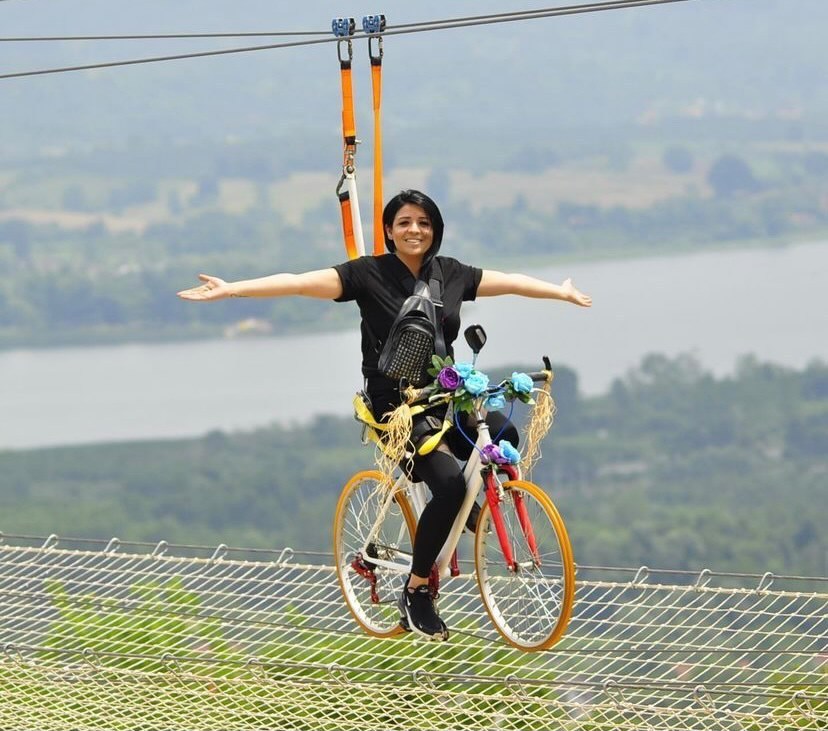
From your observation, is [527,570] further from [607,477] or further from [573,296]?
[607,477]

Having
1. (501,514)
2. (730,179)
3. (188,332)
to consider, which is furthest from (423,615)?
(730,179)

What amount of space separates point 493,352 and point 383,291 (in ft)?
306

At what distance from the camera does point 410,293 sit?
5059mm

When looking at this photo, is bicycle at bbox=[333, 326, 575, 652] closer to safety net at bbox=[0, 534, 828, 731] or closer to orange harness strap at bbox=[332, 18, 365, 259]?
safety net at bbox=[0, 534, 828, 731]

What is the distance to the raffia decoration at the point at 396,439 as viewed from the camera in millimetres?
4984

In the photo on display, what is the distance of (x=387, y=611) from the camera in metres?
5.71

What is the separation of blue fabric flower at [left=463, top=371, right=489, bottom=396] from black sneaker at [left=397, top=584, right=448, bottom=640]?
0.66 meters

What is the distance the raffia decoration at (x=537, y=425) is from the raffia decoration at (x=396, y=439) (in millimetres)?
355

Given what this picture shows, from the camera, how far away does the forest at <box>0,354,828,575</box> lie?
63000 millimetres

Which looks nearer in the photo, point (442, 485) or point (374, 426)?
point (442, 485)

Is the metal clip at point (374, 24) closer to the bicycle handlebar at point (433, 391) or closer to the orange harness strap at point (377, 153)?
the orange harness strap at point (377, 153)

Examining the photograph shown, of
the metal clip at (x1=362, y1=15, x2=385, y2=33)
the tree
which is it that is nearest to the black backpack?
the metal clip at (x1=362, y1=15, x2=385, y2=33)

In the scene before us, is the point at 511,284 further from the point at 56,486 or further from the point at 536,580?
the point at 56,486

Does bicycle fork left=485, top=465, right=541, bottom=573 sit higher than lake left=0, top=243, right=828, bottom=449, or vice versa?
bicycle fork left=485, top=465, right=541, bottom=573
